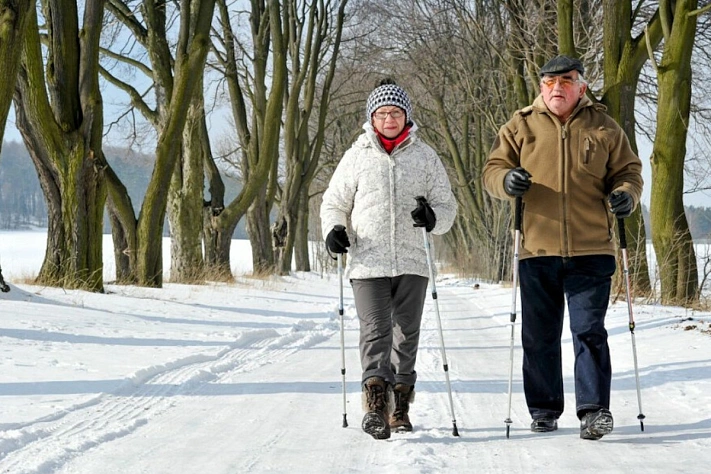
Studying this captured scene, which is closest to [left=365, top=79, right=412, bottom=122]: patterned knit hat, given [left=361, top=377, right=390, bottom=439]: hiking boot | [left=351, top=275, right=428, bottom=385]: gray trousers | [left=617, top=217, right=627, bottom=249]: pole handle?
[left=351, top=275, right=428, bottom=385]: gray trousers

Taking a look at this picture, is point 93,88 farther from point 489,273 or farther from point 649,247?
point 489,273

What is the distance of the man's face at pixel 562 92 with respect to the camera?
490 centimetres

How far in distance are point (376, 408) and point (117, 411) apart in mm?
1582

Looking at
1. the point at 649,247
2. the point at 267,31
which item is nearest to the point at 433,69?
the point at 267,31

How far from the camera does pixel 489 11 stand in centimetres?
2211

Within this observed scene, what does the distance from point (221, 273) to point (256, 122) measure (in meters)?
6.24

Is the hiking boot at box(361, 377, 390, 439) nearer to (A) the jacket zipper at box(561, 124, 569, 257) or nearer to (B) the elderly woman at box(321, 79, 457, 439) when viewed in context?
(B) the elderly woman at box(321, 79, 457, 439)

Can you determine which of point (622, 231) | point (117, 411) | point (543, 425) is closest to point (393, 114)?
point (622, 231)

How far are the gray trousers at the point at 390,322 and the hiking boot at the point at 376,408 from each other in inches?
4.0

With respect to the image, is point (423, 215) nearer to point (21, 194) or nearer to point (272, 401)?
point (272, 401)

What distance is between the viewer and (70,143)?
38.2ft

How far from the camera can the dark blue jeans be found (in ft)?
15.5

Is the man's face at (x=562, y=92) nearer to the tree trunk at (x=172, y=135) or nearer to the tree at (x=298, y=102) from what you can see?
the tree trunk at (x=172, y=135)

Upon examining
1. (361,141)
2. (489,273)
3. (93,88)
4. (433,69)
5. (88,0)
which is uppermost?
(433,69)
